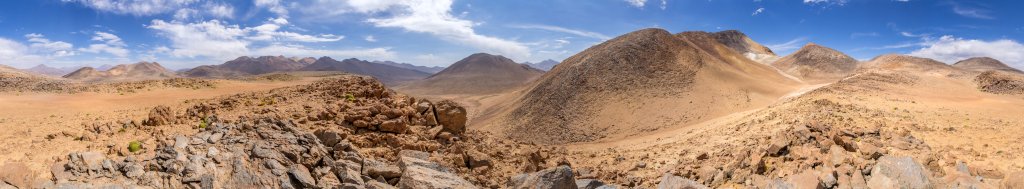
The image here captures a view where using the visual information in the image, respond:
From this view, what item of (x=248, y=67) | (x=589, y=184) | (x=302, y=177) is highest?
(x=248, y=67)

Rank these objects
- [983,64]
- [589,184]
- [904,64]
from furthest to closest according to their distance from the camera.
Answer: [983,64]
[904,64]
[589,184]

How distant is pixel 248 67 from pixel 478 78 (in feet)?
258

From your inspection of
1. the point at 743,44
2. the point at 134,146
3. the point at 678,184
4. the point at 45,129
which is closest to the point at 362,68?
the point at 743,44

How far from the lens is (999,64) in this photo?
83.2 meters

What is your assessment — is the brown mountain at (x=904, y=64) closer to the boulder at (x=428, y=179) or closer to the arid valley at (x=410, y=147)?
the arid valley at (x=410, y=147)

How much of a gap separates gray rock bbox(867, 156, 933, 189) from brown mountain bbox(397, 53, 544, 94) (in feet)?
187

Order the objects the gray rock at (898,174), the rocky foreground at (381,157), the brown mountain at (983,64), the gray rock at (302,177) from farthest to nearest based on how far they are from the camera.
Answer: the brown mountain at (983,64)
the gray rock at (302,177)
the gray rock at (898,174)
the rocky foreground at (381,157)

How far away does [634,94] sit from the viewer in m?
31.6

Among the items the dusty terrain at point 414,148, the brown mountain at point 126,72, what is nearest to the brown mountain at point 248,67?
the brown mountain at point 126,72

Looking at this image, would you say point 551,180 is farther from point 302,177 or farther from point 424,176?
point 302,177

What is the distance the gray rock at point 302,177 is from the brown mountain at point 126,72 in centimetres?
9221

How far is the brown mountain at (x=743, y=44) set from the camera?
86425 mm

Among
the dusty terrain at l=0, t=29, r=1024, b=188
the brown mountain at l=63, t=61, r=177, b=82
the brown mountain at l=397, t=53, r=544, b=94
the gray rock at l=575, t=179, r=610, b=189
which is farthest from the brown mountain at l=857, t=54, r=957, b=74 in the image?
the brown mountain at l=63, t=61, r=177, b=82

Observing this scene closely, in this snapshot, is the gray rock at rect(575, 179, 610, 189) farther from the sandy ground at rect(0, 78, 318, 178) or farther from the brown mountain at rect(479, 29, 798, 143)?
the brown mountain at rect(479, 29, 798, 143)
